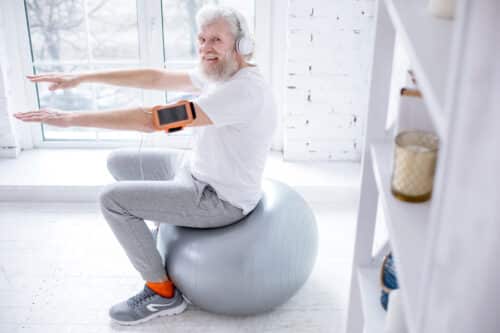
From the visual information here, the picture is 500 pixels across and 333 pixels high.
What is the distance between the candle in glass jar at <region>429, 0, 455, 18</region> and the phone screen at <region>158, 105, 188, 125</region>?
1.01 metres

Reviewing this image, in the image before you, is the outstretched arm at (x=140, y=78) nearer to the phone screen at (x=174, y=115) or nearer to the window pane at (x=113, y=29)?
the phone screen at (x=174, y=115)

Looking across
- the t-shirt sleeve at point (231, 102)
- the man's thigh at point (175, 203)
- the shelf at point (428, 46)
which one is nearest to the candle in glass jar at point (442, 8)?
the shelf at point (428, 46)

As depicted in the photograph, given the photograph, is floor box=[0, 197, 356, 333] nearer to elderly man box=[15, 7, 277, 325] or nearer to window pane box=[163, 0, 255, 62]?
elderly man box=[15, 7, 277, 325]

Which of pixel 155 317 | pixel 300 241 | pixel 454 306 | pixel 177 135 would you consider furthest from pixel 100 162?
pixel 454 306

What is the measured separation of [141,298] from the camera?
221 centimetres

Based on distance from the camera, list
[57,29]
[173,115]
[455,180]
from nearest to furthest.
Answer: [455,180] < [173,115] < [57,29]

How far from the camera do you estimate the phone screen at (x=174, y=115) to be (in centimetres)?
189

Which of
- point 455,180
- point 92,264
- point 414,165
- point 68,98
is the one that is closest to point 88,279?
point 92,264

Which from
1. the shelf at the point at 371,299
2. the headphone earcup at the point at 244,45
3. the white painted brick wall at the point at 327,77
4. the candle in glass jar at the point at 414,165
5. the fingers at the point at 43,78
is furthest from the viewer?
the white painted brick wall at the point at 327,77

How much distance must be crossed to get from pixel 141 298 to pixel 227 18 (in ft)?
3.49

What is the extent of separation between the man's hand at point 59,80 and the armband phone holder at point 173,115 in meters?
0.65

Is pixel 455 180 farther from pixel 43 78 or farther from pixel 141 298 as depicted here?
pixel 43 78

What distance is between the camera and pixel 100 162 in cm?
323

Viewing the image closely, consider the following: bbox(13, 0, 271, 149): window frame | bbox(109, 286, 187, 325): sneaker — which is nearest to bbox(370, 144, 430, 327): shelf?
bbox(109, 286, 187, 325): sneaker
